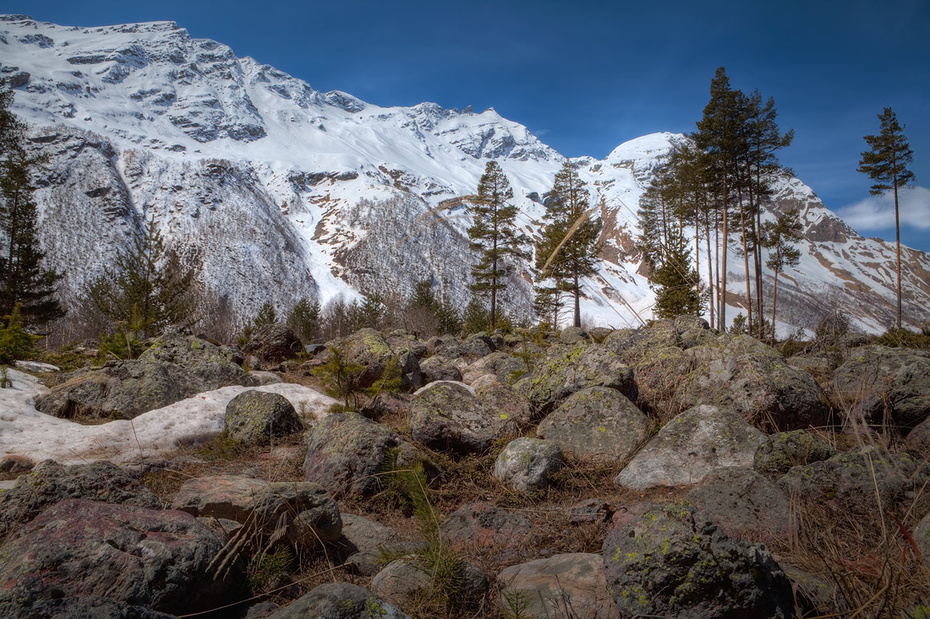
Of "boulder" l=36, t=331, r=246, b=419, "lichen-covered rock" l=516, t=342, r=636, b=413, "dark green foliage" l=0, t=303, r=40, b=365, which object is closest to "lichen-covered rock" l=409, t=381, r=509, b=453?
"lichen-covered rock" l=516, t=342, r=636, b=413

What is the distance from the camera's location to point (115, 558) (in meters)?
1.73

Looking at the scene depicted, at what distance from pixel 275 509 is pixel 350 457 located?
115 cm

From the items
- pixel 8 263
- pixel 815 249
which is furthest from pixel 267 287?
pixel 815 249

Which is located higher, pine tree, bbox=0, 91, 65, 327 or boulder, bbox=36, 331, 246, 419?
pine tree, bbox=0, 91, 65, 327

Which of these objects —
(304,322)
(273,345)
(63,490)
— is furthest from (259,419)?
(304,322)

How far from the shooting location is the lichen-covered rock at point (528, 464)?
347 cm

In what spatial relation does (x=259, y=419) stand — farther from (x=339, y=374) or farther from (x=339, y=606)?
(x=339, y=606)

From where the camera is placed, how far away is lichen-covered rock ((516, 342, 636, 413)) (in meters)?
4.59

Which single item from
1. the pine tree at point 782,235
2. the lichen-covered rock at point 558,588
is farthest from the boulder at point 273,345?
the pine tree at point 782,235

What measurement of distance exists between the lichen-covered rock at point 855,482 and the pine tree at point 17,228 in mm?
25505

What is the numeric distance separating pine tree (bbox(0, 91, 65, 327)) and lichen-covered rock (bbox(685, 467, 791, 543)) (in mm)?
25097

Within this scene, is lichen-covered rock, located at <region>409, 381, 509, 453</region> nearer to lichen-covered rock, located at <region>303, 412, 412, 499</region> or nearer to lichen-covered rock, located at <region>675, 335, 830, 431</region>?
lichen-covered rock, located at <region>303, 412, 412, 499</region>

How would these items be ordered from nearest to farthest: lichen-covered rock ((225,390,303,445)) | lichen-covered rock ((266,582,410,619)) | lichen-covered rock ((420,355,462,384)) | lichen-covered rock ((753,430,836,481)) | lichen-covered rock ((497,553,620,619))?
1. lichen-covered rock ((266,582,410,619))
2. lichen-covered rock ((497,553,620,619))
3. lichen-covered rock ((753,430,836,481))
4. lichen-covered rock ((225,390,303,445))
5. lichen-covered rock ((420,355,462,384))

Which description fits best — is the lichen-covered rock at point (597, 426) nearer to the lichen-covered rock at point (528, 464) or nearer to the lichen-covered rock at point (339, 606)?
the lichen-covered rock at point (528, 464)
